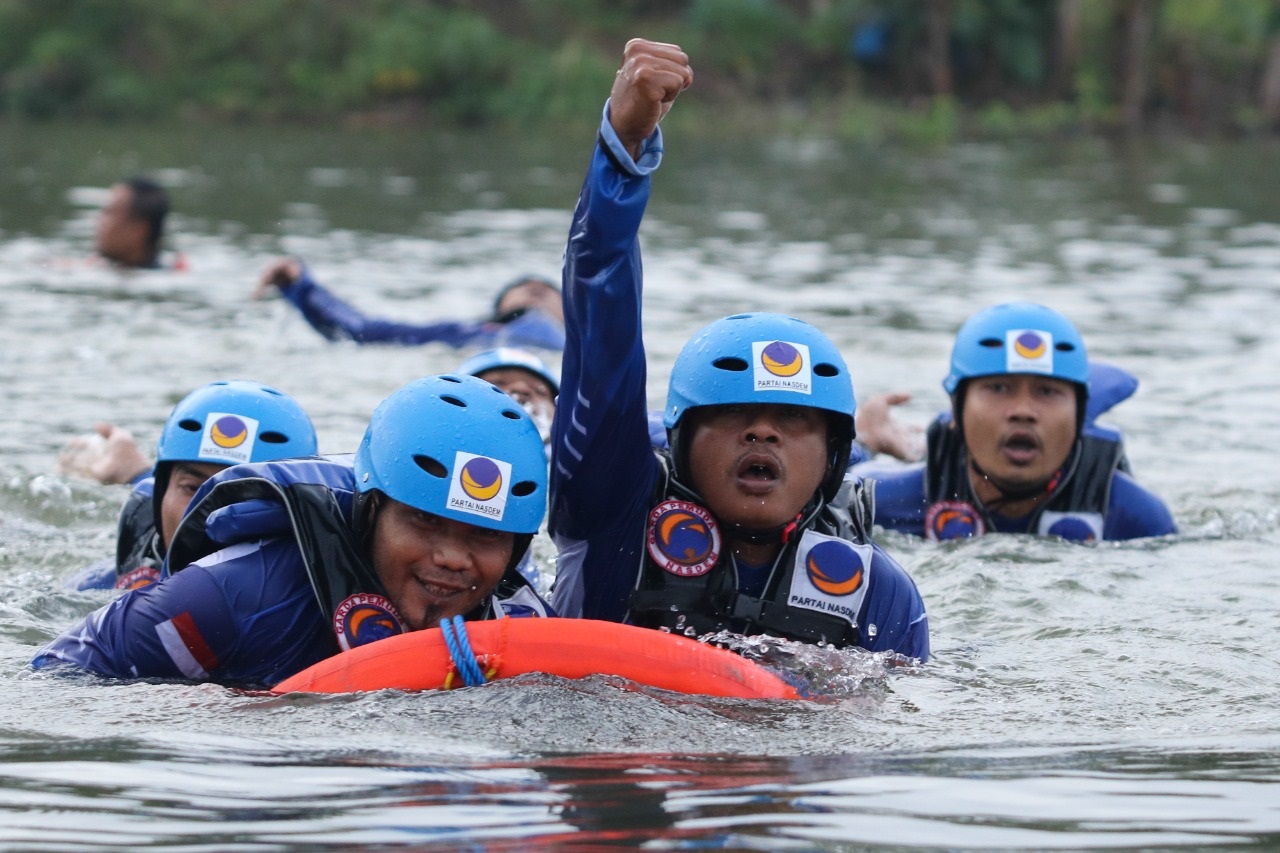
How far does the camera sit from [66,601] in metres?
7.73

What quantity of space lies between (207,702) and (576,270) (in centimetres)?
165

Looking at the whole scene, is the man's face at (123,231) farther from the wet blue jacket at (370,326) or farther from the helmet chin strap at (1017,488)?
the helmet chin strap at (1017,488)

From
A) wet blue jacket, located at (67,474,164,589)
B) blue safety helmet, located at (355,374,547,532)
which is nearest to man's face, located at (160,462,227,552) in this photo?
wet blue jacket, located at (67,474,164,589)

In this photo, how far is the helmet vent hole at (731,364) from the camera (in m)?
5.95

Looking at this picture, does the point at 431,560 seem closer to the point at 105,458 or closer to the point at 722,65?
the point at 105,458

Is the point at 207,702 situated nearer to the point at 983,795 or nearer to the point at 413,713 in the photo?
the point at 413,713

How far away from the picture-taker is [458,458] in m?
5.45

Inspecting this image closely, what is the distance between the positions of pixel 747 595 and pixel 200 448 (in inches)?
96.1

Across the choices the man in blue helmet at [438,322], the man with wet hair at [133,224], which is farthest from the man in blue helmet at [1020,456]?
the man with wet hair at [133,224]

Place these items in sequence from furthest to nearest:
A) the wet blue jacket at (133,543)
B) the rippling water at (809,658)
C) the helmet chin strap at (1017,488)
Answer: the helmet chin strap at (1017,488) < the wet blue jacket at (133,543) < the rippling water at (809,658)

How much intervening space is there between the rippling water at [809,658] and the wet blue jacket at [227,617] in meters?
0.11

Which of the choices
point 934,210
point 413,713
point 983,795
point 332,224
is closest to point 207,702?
point 413,713

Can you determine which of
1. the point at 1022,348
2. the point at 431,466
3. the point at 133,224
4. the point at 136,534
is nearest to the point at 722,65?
the point at 133,224

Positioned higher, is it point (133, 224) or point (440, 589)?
point (133, 224)
